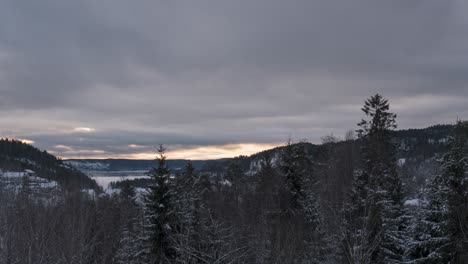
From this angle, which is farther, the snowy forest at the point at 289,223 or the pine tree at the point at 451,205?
the pine tree at the point at 451,205

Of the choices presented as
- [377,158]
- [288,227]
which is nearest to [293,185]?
[288,227]

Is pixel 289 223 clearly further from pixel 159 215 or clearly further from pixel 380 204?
pixel 159 215

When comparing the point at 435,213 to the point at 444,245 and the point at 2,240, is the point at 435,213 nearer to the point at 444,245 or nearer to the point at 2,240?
the point at 444,245

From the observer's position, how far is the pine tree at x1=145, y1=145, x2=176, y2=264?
1962 cm

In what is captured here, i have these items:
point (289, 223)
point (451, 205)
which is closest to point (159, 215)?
point (289, 223)

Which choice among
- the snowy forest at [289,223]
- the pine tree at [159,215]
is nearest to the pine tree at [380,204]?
the snowy forest at [289,223]

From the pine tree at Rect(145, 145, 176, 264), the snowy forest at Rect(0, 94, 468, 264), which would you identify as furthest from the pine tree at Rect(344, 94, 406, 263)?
the pine tree at Rect(145, 145, 176, 264)

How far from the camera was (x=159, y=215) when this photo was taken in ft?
64.9

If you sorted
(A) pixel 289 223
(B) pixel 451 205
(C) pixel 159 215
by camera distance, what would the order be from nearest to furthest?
(B) pixel 451 205 → (C) pixel 159 215 → (A) pixel 289 223

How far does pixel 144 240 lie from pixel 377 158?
1803 cm

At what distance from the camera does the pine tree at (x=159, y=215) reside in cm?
1962

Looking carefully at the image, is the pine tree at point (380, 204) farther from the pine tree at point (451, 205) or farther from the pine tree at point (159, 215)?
the pine tree at point (159, 215)

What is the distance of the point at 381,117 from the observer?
37.1m

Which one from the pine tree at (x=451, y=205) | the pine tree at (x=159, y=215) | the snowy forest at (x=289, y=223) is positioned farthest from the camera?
the pine tree at (x=159, y=215)
